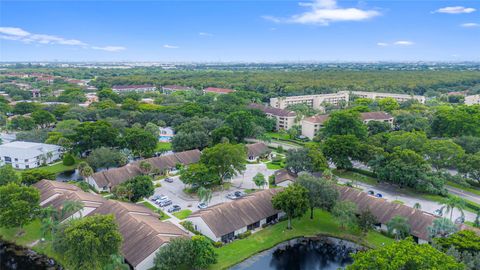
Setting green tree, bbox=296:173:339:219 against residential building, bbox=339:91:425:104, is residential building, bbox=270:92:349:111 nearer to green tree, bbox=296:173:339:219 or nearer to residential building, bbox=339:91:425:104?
residential building, bbox=339:91:425:104

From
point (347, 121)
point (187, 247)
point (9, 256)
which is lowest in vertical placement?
point (9, 256)

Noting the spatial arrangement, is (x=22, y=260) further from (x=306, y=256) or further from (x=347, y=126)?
(x=347, y=126)

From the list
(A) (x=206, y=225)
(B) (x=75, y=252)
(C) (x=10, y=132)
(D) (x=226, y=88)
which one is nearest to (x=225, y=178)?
(A) (x=206, y=225)

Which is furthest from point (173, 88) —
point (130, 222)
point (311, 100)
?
point (130, 222)

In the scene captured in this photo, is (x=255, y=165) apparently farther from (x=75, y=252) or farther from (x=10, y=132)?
(x=10, y=132)

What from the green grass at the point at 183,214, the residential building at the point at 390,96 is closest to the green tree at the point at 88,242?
the green grass at the point at 183,214

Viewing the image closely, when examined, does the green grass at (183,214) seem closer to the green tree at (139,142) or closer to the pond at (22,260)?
the pond at (22,260)
